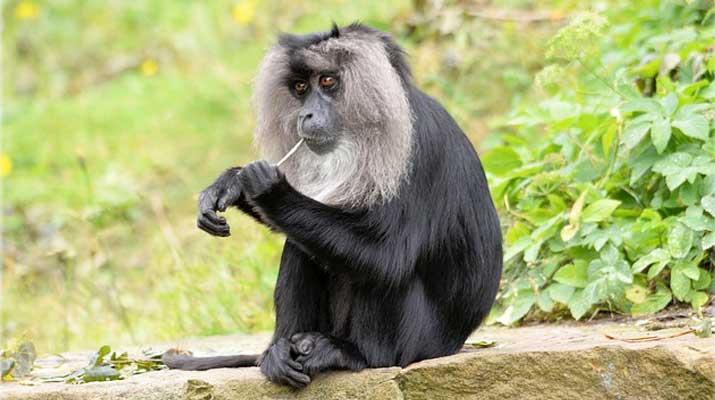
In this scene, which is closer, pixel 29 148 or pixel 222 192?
pixel 222 192

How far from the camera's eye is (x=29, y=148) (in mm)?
10516

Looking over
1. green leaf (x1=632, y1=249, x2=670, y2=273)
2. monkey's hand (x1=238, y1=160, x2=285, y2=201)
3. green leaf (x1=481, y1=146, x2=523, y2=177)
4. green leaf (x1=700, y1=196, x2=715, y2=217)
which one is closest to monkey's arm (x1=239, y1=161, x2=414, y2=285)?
monkey's hand (x1=238, y1=160, x2=285, y2=201)

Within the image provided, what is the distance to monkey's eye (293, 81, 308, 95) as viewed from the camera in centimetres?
Result: 423

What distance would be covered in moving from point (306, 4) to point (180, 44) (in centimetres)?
221

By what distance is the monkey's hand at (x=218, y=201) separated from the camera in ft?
12.7

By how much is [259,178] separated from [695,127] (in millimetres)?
2113

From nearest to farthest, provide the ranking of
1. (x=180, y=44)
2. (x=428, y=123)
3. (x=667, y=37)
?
(x=428, y=123) < (x=667, y=37) < (x=180, y=44)

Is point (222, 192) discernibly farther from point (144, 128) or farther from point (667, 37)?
point (144, 128)

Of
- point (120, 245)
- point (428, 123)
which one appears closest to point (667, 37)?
point (428, 123)

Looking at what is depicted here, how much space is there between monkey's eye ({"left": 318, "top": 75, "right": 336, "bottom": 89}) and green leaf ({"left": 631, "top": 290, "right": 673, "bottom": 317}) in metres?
1.79

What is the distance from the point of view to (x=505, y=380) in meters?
3.75

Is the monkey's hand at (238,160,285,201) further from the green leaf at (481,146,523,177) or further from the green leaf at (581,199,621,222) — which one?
the green leaf at (481,146,523,177)

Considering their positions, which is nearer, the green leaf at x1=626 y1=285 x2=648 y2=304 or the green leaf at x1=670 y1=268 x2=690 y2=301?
the green leaf at x1=670 y1=268 x2=690 y2=301

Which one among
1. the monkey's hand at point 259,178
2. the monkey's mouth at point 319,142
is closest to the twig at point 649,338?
the monkey's mouth at point 319,142
